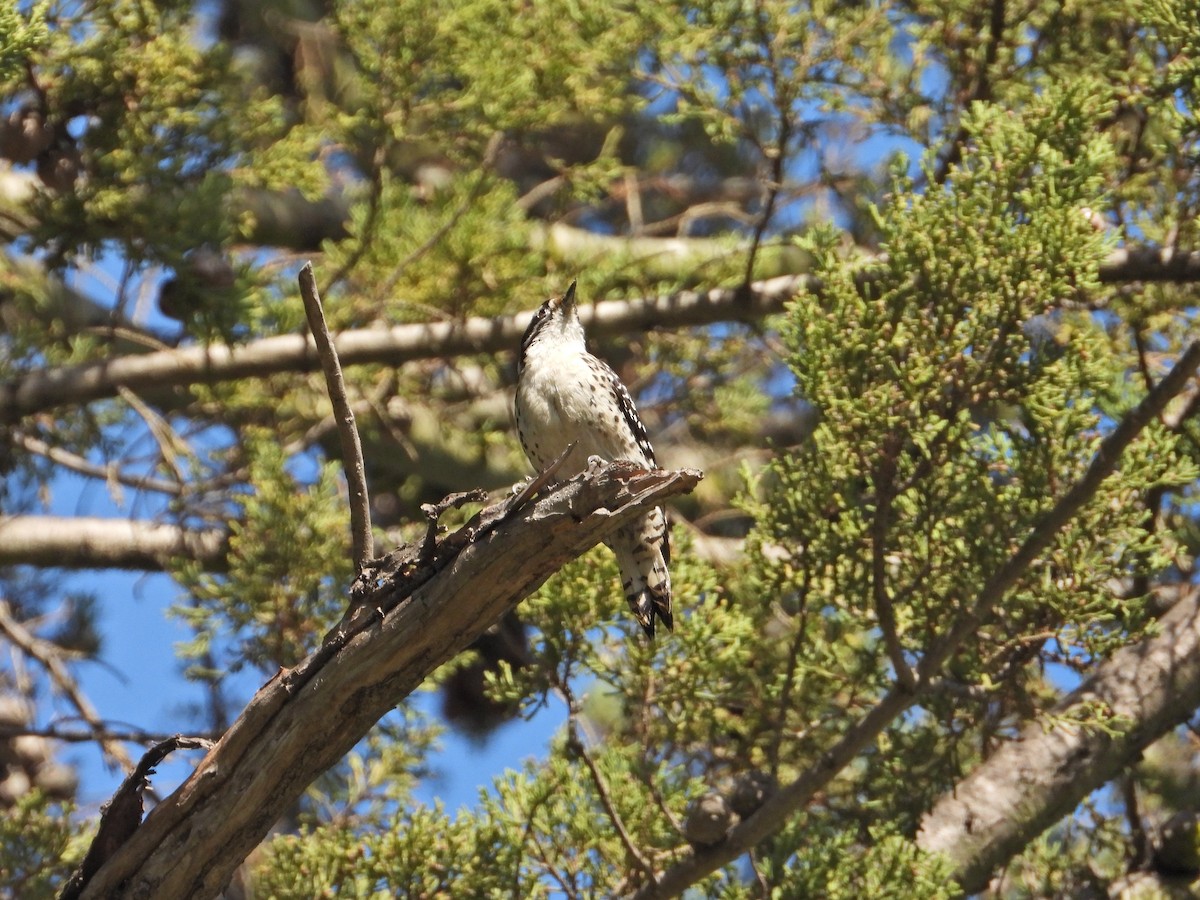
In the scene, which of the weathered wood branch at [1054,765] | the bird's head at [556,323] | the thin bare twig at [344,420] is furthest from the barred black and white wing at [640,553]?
the thin bare twig at [344,420]

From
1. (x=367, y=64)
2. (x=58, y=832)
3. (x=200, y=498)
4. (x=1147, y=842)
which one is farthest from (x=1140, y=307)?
(x=58, y=832)

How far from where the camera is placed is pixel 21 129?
5.19m

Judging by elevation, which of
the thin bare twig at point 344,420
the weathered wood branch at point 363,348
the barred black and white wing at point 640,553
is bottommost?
the thin bare twig at point 344,420

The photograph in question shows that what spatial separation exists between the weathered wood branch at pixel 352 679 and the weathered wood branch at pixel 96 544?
3091mm

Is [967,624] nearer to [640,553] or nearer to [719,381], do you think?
[640,553]

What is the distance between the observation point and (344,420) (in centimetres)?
331

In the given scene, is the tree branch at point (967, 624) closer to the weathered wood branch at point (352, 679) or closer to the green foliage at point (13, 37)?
the weathered wood branch at point (352, 679)

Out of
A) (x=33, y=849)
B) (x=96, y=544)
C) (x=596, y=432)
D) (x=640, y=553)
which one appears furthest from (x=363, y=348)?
(x=33, y=849)

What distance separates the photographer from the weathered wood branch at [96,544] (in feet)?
20.9

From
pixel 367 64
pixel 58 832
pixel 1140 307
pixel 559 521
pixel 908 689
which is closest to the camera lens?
pixel 559 521

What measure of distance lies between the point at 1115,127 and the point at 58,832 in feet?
14.9

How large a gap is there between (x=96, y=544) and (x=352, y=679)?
3.82 meters

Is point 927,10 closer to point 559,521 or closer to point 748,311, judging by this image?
point 748,311

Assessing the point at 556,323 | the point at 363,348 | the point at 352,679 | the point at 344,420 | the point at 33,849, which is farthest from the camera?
the point at 363,348
